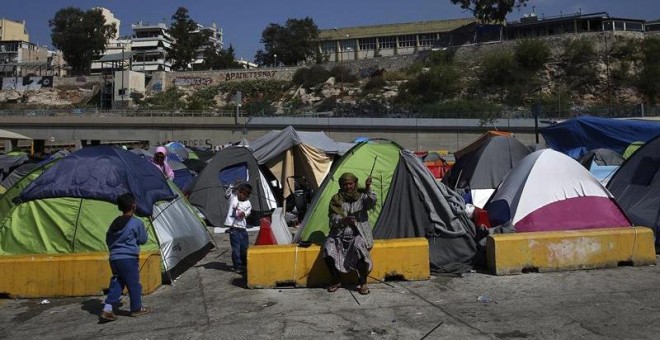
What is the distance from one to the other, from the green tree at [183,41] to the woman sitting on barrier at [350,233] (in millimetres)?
96214

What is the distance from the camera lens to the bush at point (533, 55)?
61031 millimetres

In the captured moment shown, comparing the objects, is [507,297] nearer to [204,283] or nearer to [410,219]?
[410,219]

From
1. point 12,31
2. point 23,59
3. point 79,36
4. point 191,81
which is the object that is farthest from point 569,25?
point 12,31

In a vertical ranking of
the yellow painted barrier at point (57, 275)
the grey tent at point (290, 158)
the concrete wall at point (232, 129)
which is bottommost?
the yellow painted barrier at point (57, 275)

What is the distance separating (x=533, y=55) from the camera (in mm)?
61094

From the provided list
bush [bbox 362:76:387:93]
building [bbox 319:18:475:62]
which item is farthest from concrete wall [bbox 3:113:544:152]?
building [bbox 319:18:475:62]

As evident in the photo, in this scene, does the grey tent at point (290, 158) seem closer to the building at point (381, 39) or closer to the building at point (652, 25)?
the building at point (652, 25)

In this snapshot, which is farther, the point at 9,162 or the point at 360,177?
the point at 9,162

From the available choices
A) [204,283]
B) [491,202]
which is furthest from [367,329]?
[491,202]

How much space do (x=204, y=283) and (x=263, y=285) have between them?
1009 mm

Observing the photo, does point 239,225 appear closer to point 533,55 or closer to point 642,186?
point 642,186

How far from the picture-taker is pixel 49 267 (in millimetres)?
6746

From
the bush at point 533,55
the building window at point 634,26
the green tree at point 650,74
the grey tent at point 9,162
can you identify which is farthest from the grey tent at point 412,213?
the building window at point 634,26

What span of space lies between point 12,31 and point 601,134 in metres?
133
